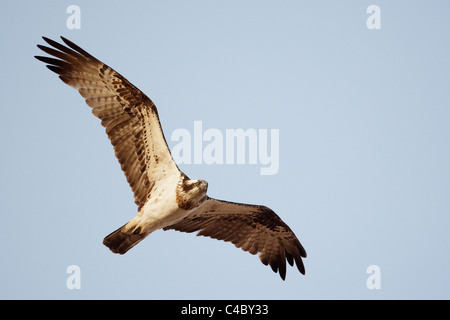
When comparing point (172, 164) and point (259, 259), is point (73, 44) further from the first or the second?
point (259, 259)

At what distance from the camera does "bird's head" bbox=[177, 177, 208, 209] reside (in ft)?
34.6

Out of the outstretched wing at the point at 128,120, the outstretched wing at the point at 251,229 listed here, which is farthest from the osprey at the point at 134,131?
the outstretched wing at the point at 251,229

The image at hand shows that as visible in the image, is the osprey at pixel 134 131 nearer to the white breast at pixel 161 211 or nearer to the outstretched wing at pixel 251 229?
the white breast at pixel 161 211

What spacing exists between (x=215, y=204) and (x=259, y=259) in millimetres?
1619

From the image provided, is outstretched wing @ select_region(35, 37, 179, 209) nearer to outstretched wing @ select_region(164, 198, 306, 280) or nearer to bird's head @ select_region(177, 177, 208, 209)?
bird's head @ select_region(177, 177, 208, 209)

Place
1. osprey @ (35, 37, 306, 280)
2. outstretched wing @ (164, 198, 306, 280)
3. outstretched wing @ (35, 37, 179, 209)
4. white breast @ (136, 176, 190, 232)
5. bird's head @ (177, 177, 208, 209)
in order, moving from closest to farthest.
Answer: bird's head @ (177, 177, 208, 209)
white breast @ (136, 176, 190, 232)
osprey @ (35, 37, 306, 280)
outstretched wing @ (35, 37, 179, 209)
outstretched wing @ (164, 198, 306, 280)

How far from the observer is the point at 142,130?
11.1 metres

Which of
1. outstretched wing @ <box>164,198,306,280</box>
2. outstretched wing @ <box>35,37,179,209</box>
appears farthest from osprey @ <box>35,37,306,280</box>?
outstretched wing @ <box>164,198,306,280</box>

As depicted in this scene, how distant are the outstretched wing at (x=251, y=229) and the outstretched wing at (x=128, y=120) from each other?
99 centimetres

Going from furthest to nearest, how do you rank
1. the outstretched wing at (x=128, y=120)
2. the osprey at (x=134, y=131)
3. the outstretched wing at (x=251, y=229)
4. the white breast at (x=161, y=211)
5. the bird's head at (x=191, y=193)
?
the outstretched wing at (x=251, y=229)
the outstretched wing at (x=128, y=120)
the osprey at (x=134, y=131)
the white breast at (x=161, y=211)
the bird's head at (x=191, y=193)

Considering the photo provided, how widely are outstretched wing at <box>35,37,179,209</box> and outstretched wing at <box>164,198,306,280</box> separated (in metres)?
0.99

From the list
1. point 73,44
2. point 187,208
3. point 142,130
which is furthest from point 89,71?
point 187,208

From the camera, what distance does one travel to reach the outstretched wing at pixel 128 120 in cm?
1103

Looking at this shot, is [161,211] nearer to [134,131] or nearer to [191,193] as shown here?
[191,193]
